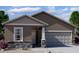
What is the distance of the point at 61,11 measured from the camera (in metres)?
18.8

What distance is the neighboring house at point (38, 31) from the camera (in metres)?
20.5

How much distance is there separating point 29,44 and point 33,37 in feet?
7.39

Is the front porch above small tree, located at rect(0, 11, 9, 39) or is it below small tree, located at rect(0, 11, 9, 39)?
below

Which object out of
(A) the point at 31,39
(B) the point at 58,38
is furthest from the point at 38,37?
(B) the point at 58,38

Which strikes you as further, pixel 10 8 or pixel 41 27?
pixel 41 27

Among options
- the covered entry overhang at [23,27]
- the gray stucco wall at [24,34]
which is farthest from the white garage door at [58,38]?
the gray stucco wall at [24,34]

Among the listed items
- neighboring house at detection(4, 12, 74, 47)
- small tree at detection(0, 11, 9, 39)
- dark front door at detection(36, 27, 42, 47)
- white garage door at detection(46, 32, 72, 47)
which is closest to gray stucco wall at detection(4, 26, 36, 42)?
neighboring house at detection(4, 12, 74, 47)

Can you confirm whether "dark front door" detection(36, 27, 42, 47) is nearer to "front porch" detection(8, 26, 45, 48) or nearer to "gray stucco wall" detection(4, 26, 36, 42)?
"front porch" detection(8, 26, 45, 48)

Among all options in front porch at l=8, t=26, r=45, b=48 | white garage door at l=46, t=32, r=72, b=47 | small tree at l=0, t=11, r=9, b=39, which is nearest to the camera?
small tree at l=0, t=11, r=9, b=39

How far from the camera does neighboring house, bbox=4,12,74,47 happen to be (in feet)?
67.3

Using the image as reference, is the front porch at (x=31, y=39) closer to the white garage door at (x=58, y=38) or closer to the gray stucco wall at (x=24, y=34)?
the gray stucco wall at (x=24, y=34)

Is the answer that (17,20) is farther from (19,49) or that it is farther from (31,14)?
(19,49)

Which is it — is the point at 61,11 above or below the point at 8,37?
above
